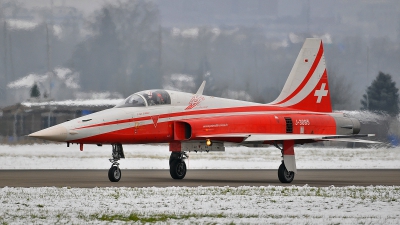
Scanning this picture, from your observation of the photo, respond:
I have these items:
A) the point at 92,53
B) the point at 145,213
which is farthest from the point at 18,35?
the point at 145,213

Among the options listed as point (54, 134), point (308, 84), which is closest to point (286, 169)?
point (308, 84)

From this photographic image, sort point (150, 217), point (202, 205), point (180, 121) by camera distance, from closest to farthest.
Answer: point (150, 217) → point (202, 205) → point (180, 121)

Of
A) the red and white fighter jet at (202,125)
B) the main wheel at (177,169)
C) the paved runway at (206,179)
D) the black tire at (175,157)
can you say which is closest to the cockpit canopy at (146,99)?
the red and white fighter jet at (202,125)

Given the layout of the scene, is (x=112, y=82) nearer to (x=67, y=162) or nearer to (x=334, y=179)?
(x=67, y=162)

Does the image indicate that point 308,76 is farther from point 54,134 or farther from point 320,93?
point 54,134

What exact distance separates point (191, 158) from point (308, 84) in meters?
10.8

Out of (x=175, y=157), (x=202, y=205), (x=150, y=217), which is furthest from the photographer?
(x=175, y=157)

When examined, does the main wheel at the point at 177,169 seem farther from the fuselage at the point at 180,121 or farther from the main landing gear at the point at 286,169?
the main landing gear at the point at 286,169

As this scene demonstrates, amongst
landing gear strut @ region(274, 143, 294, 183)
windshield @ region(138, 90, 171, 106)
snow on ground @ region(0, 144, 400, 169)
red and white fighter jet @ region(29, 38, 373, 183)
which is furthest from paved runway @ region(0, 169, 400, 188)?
snow on ground @ region(0, 144, 400, 169)

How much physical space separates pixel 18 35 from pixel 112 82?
6658mm

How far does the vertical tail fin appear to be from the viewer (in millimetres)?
26531

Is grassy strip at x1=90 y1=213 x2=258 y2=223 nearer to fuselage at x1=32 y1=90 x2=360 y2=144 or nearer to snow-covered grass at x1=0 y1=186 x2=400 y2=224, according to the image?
snow-covered grass at x1=0 y1=186 x2=400 y2=224

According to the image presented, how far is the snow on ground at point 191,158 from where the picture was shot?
32.2 metres

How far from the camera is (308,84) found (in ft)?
88.0
